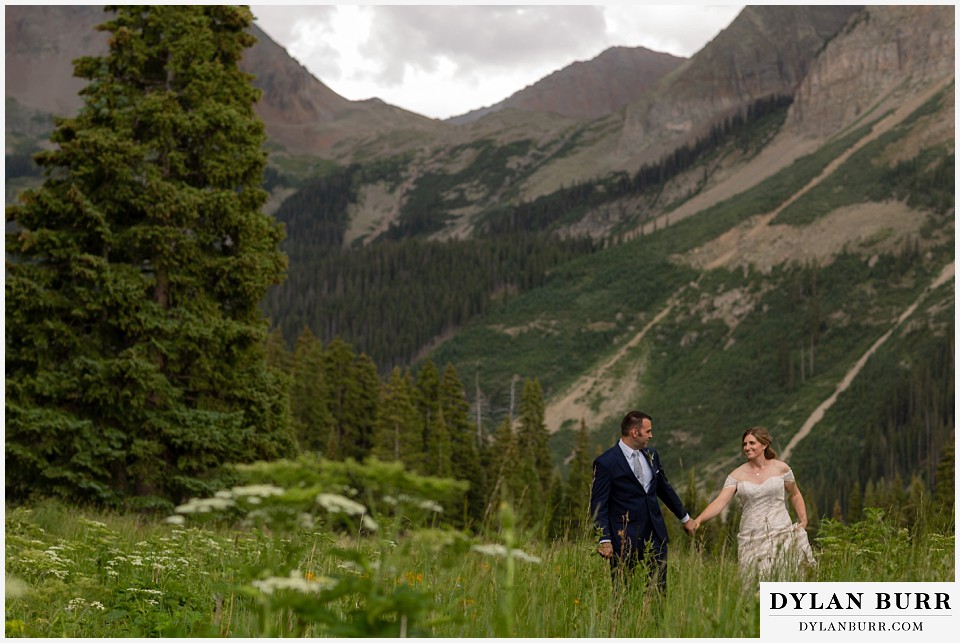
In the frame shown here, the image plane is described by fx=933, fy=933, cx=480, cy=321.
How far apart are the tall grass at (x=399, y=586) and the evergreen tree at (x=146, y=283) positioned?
7.94m

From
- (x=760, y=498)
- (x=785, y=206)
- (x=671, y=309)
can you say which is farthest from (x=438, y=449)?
(x=785, y=206)

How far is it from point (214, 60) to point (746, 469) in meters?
14.2

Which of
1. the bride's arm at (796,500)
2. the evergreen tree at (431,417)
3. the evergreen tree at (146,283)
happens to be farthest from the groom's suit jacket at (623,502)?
the evergreen tree at (431,417)

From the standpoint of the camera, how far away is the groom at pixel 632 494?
725cm

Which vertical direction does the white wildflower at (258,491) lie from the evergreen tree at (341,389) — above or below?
below

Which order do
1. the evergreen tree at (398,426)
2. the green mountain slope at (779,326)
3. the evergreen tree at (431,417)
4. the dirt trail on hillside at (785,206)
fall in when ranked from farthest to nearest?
1. the dirt trail on hillside at (785,206)
2. the green mountain slope at (779,326)
3. the evergreen tree at (398,426)
4. the evergreen tree at (431,417)

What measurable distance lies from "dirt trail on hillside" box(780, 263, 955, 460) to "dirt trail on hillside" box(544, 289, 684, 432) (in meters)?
30.0

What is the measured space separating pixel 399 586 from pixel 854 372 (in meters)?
126

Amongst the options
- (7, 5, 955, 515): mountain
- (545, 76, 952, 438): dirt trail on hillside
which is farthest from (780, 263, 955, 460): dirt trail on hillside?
(545, 76, 952, 438): dirt trail on hillside

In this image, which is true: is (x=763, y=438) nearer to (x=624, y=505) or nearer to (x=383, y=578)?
(x=624, y=505)

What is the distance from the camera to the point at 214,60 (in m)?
18.4

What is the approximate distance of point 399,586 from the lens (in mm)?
3477

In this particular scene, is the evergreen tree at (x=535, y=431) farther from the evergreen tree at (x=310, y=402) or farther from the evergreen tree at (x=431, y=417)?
the evergreen tree at (x=310, y=402)

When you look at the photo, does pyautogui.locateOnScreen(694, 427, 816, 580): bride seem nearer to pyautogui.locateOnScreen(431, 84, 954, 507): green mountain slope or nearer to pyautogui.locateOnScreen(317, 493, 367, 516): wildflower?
pyautogui.locateOnScreen(317, 493, 367, 516): wildflower
